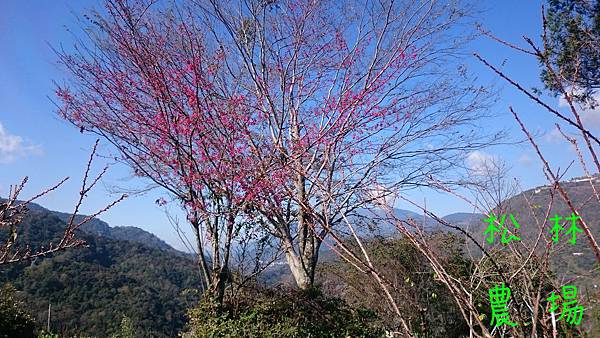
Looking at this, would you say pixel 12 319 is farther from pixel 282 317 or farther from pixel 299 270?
pixel 282 317

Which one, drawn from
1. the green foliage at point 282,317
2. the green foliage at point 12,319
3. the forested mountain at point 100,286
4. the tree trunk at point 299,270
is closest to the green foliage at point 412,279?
the tree trunk at point 299,270

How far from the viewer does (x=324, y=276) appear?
32.7 feet

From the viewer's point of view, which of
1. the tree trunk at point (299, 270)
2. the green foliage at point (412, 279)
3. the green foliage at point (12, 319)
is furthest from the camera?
the green foliage at point (412, 279)

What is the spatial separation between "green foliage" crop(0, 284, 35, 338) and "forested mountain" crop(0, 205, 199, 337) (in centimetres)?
1042

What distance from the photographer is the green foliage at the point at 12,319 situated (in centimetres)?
790

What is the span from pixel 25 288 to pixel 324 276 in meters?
23.5

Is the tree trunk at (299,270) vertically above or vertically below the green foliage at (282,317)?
above

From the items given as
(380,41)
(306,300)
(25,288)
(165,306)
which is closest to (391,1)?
(380,41)

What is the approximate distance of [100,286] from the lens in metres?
28.4

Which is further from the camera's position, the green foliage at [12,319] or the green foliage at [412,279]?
the green foliage at [412,279]

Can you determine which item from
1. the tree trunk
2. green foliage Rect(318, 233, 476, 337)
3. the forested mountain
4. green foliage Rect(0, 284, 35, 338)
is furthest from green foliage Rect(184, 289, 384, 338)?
the forested mountain

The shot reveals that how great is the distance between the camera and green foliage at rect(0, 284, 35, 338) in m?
7.90

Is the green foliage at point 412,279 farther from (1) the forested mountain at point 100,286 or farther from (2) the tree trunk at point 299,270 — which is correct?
(1) the forested mountain at point 100,286

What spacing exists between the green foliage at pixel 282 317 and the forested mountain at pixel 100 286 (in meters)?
14.2
